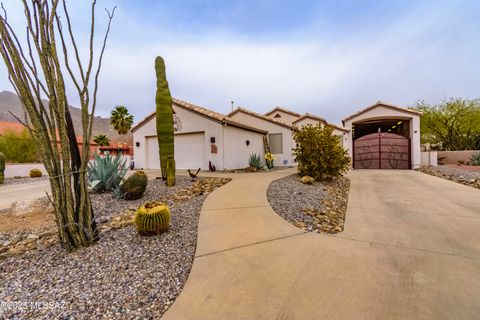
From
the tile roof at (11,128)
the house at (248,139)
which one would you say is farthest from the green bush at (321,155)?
the tile roof at (11,128)

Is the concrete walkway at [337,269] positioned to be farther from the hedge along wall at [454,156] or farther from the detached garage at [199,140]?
the hedge along wall at [454,156]

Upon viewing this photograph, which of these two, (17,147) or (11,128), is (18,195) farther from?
(11,128)

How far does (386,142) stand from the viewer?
1539 cm

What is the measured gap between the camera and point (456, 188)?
7.26 m

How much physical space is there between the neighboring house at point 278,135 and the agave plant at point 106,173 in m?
11.6

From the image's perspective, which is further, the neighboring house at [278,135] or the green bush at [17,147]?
the neighboring house at [278,135]

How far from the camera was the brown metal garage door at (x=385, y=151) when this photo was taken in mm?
15156

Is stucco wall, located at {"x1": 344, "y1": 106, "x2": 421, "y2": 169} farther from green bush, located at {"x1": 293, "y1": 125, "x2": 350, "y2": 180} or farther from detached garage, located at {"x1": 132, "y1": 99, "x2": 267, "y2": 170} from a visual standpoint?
green bush, located at {"x1": 293, "y1": 125, "x2": 350, "y2": 180}

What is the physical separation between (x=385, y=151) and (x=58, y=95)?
18.0 meters

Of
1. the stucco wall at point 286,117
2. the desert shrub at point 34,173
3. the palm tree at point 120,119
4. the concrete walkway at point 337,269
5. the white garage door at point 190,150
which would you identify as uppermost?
the palm tree at point 120,119

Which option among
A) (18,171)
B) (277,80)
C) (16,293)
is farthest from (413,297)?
(18,171)

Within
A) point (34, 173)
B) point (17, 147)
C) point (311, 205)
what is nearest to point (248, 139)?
point (311, 205)

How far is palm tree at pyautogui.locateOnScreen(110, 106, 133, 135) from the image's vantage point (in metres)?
31.3

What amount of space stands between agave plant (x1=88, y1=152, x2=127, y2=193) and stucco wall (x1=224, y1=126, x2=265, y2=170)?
6366 mm
